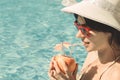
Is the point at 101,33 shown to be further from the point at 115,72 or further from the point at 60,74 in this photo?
the point at 60,74

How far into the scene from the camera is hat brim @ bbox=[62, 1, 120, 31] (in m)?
2.66

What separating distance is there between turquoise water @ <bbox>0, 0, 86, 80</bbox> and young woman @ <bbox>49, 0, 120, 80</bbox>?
322 cm

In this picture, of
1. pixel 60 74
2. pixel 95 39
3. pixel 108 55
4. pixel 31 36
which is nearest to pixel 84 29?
pixel 95 39

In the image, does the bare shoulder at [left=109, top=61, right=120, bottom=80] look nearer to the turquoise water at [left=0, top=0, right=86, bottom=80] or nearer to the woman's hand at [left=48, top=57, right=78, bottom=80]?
the woman's hand at [left=48, top=57, right=78, bottom=80]

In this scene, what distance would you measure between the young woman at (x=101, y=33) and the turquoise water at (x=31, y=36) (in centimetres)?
322

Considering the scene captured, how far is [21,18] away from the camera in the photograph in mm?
8531

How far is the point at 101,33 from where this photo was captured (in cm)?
278

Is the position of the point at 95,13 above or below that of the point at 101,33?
above

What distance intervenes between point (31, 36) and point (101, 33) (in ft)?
16.2

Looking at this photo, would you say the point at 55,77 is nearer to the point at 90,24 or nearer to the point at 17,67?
the point at 90,24

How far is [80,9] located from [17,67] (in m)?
3.87

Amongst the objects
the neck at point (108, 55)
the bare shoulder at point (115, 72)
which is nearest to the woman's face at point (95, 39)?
the neck at point (108, 55)

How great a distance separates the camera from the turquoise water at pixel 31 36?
21.0 ft

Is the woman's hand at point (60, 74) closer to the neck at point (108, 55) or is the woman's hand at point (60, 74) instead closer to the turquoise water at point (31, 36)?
the neck at point (108, 55)
